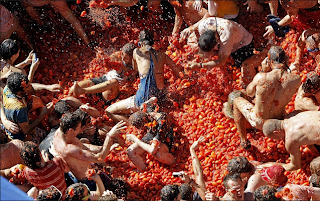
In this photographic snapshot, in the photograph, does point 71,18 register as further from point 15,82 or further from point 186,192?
point 186,192

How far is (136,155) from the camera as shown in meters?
7.67

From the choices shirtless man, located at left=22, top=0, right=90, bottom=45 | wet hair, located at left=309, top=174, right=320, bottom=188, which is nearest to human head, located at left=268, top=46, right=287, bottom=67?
wet hair, located at left=309, top=174, right=320, bottom=188

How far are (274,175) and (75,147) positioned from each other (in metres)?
2.60

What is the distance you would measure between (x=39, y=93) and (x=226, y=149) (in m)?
3.47

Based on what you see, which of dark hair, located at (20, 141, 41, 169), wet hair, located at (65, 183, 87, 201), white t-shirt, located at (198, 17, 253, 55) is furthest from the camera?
white t-shirt, located at (198, 17, 253, 55)

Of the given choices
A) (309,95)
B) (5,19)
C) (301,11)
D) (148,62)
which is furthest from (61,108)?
(301,11)

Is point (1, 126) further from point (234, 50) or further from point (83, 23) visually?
point (234, 50)

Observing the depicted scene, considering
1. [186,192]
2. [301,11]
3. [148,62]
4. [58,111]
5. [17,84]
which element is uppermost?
[301,11]

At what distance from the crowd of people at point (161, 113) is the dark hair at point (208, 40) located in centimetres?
1

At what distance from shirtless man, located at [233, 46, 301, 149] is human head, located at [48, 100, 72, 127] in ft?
8.55

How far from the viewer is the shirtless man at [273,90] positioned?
6992 mm

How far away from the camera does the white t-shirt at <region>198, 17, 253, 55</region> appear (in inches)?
319

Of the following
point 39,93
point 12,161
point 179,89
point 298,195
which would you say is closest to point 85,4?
point 39,93

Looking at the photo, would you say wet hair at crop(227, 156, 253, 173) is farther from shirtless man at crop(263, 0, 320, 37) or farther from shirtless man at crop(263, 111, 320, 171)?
shirtless man at crop(263, 0, 320, 37)
